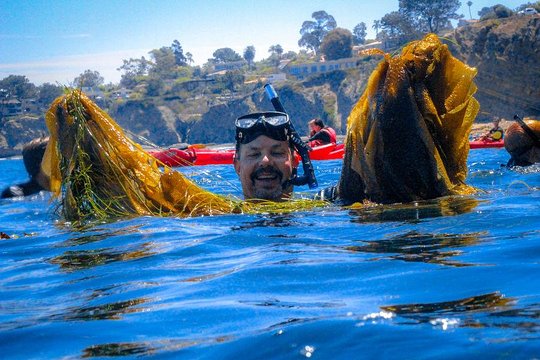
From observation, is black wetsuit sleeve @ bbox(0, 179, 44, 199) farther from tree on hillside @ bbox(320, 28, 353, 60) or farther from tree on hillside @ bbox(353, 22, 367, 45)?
tree on hillside @ bbox(353, 22, 367, 45)

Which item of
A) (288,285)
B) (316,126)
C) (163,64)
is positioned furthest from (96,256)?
(163,64)

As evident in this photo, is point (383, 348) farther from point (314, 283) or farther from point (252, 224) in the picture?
point (252, 224)

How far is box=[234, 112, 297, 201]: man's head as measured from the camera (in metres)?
6.75

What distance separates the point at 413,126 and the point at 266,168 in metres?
1.82

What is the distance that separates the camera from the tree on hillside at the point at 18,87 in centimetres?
10575

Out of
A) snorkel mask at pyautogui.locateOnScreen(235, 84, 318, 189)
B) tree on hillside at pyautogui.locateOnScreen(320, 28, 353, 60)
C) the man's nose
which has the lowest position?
the man's nose

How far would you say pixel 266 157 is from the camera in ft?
22.1

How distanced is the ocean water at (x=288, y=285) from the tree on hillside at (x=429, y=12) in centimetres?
9827

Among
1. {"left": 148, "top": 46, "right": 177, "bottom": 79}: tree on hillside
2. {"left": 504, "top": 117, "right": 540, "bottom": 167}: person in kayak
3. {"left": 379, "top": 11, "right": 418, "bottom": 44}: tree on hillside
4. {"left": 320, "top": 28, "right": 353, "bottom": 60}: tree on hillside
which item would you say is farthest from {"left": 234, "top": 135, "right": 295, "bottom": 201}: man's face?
{"left": 148, "top": 46, "right": 177, "bottom": 79}: tree on hillside

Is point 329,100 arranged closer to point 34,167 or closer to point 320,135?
point 320,135

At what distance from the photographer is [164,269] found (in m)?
4.36

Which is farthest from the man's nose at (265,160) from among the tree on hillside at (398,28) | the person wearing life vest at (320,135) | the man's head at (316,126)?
the tree on hillside at (398,28)

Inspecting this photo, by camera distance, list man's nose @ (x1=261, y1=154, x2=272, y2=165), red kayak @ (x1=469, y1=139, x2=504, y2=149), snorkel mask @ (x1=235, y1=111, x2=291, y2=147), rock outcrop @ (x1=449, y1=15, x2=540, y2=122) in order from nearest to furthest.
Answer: man's nose @ (x1=261, y1=154, x2=272, y2=165), snorkel mask @ (x1=235, y1=111, x2=291, y2=147), red kayak @ (x1=469, y1=139, x2=504, y2=149), rock outcrop @ (x1=449, y1=15, x2=540, y2=122)

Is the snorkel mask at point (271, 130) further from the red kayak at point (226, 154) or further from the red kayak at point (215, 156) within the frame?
the red kayak at point (215, 156)
